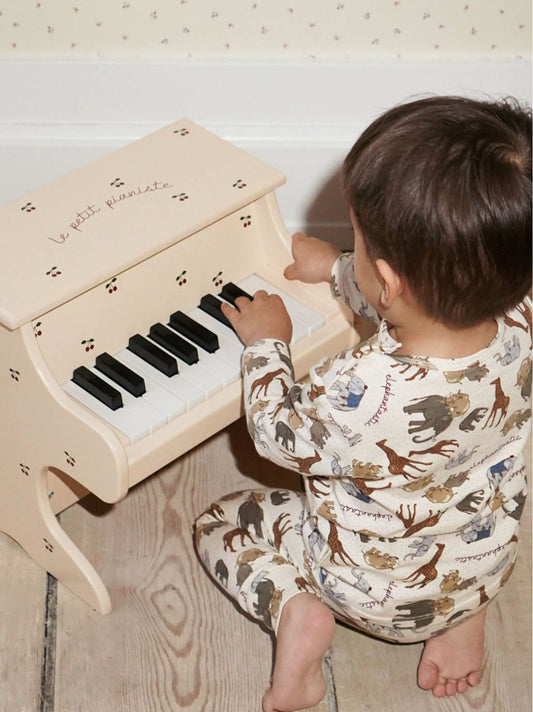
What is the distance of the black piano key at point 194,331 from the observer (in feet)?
5.31

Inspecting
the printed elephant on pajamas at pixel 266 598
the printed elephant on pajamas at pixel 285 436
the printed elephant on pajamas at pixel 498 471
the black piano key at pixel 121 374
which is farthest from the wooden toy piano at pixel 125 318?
the printed elephant on pajamas at pixel 498 471

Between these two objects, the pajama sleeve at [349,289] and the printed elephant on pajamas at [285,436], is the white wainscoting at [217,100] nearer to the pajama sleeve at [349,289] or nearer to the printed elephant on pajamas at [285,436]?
the pajama sleeve at [349,289]

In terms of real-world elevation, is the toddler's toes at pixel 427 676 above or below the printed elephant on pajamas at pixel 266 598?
below

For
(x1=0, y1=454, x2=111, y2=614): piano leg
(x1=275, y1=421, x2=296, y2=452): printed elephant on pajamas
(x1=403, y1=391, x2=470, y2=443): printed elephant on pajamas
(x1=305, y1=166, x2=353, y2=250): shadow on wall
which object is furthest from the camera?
(x1=305, y1=166, x2=353, y2=250): shadow on wall

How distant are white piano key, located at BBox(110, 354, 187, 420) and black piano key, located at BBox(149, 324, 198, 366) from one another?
0.22ft

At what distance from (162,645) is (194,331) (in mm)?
513

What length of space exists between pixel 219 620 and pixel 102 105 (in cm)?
115

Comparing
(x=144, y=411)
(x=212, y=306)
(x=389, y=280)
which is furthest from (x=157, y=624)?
(x=389, y=280)

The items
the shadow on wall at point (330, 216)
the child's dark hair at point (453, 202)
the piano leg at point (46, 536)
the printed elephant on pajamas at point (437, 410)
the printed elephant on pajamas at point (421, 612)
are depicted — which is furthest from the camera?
the shadow on wall at point (330, 216)

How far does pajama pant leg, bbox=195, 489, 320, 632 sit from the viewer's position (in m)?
1.63

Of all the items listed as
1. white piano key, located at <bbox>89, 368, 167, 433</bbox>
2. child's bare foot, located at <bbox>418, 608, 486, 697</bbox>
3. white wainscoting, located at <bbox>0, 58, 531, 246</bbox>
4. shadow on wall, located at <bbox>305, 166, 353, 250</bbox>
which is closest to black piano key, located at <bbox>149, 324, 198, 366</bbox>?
white piano key, located at <bbox>89, 368, 167, 433</bbox>

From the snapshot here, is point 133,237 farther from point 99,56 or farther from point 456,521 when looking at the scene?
point 99,56

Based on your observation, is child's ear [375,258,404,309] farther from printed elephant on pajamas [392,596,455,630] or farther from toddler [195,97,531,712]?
printed elephant on pajamas [392,596,455,630]

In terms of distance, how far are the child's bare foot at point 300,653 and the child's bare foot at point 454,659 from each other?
0.18m
